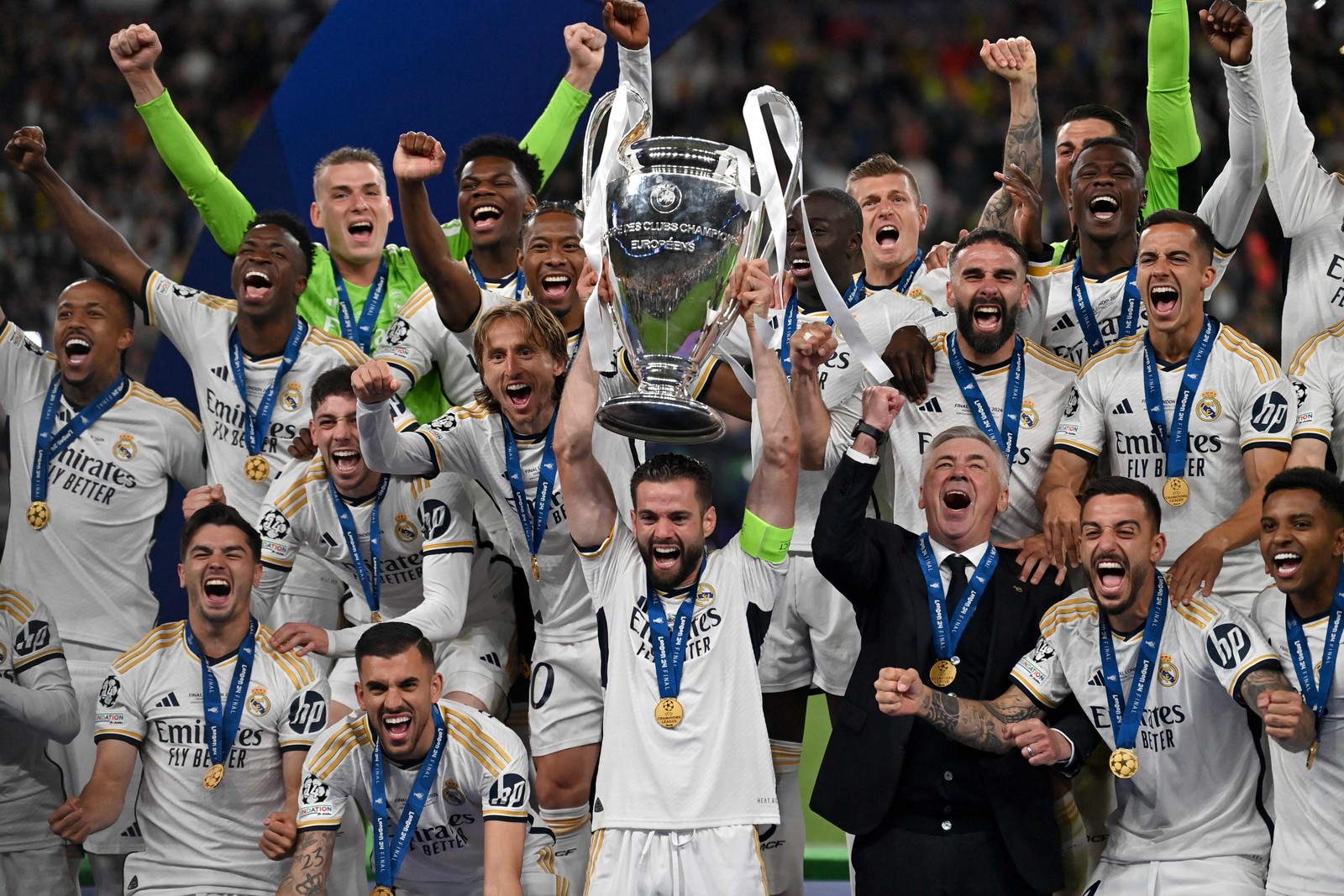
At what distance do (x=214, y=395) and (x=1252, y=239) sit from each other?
7.09 m

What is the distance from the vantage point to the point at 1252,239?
35.1 ft

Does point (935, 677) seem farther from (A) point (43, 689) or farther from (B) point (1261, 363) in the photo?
(A) point (43, 689)

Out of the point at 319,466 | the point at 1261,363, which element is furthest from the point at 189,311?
the point at 1261,363

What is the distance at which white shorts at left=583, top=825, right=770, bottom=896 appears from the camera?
461cm

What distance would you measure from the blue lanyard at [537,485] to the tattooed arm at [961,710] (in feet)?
4.23

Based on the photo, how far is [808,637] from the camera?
5.72 meters

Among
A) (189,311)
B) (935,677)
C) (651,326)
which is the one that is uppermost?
(189,311)

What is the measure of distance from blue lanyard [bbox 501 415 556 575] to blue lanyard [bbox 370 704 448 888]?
2.24 feet

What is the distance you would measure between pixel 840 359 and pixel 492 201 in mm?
1430

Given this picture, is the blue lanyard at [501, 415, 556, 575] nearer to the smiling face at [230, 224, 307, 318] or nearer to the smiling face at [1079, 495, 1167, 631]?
the smiling face at [230, 224, 307, 318]

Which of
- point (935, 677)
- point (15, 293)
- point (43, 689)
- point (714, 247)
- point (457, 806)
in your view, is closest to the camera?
point (714, 247)

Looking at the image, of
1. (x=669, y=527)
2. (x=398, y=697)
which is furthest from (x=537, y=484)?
(x=398, y=697)

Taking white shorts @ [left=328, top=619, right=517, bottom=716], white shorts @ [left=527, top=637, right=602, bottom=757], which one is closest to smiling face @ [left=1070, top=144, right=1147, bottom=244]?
white shorts @ [left=527, top=637, right=602, bottom=757]

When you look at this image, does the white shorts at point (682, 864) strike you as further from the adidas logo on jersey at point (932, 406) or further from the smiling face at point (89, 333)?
the smiling face at point (89, 333)
